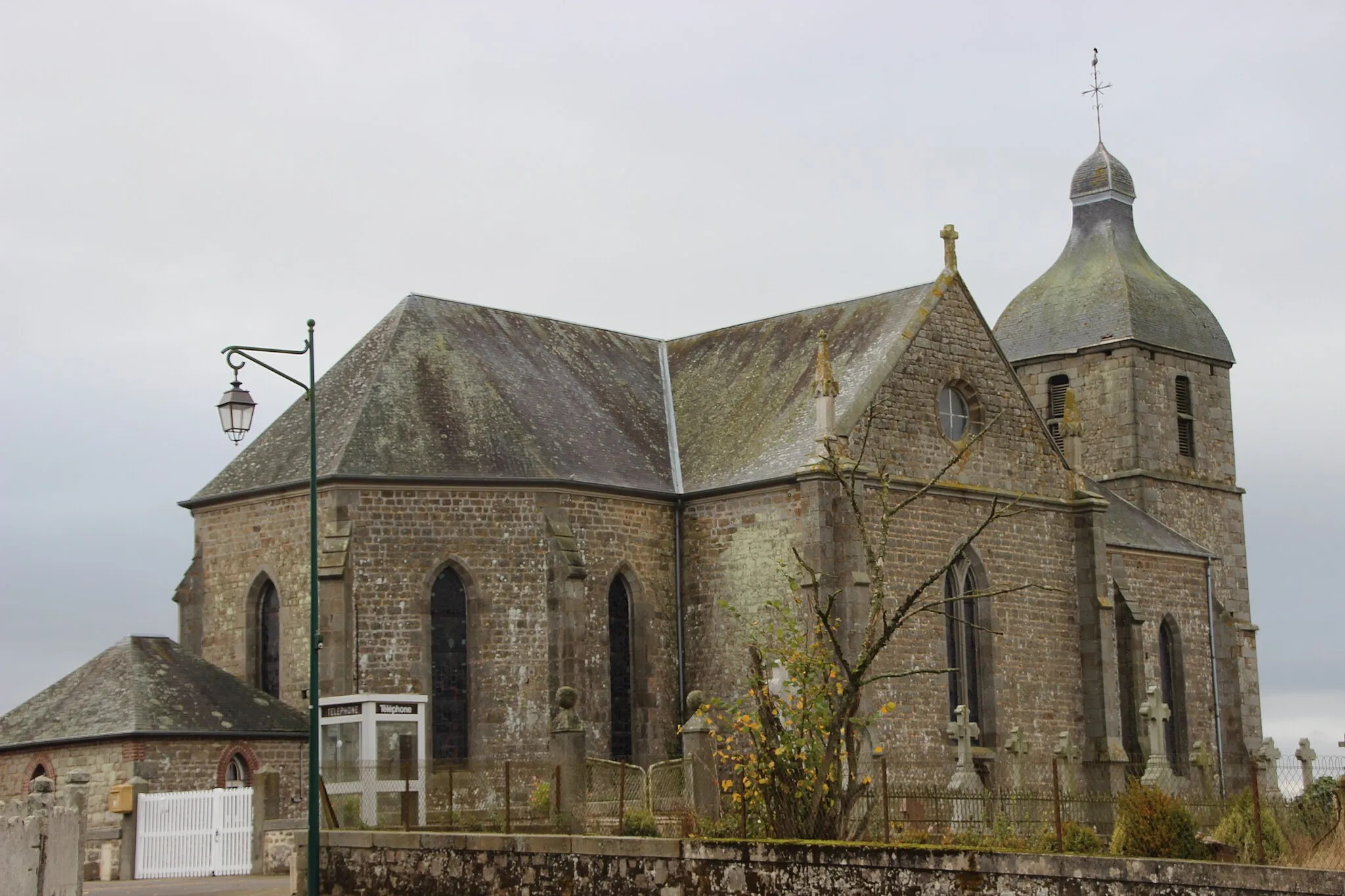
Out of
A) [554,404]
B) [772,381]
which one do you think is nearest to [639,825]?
[554,404]

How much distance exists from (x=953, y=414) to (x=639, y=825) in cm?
1530

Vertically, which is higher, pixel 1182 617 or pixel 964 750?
pixel 1182 617

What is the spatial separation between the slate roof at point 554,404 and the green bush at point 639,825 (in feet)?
35.9

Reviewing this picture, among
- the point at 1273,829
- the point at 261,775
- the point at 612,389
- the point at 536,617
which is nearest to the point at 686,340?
the point at 612,389

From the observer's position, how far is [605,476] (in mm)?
35562

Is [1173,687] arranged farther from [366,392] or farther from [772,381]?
[366,392]

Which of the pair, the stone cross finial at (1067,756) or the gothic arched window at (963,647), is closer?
the stone cross finial at (1067,756)

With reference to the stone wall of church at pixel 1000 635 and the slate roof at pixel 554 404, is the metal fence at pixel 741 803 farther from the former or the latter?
the slate roof at pixel 554 404

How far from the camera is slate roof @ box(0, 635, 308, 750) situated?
3031cm

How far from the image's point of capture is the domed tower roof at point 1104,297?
167 ft

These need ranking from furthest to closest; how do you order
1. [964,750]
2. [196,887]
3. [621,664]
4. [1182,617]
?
[1182,617] < [621,664] < [964,750] < [196,887]

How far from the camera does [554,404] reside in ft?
122

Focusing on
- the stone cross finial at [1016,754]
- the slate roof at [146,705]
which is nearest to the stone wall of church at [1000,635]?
the stone cross finial at [1016,754]

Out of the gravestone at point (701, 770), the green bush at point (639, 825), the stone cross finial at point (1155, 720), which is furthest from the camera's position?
the stone cross finial at point (1155, 720)
